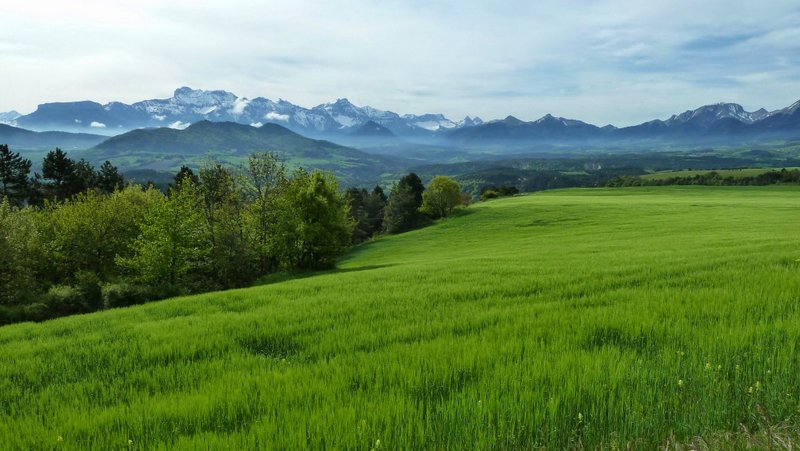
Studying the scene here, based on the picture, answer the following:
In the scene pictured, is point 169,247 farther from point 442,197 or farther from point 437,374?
point 442,197

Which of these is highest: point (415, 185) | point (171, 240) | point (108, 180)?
point (108, 180)

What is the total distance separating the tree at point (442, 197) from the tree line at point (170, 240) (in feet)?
160

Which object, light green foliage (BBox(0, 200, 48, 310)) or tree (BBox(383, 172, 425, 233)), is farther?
tree (BBox(383, 172, 425, 233))

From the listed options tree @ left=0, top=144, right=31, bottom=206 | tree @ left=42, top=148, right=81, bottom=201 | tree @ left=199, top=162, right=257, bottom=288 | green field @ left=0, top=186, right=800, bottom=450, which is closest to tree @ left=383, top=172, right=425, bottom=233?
tree @ left=199, top=162, right=257, bottom=288

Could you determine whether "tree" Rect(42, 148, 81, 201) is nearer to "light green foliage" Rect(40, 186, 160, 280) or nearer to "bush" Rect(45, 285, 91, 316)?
"light green foliage" Rect(40, 186, 160, 280)

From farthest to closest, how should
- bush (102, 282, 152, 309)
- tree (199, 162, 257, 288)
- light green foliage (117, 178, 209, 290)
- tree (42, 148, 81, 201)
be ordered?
tree (42, 148, 81, 201), tree (199, 162, 257, 288), light green foliage (117, 178, 209, 290), bush (102, 282, 152, 309)

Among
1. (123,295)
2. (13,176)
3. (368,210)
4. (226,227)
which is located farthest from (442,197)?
(13,176)

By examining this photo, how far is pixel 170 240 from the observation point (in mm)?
37094

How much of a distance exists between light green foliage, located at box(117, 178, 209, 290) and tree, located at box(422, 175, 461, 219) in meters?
63.1

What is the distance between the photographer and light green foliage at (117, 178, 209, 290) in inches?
1439

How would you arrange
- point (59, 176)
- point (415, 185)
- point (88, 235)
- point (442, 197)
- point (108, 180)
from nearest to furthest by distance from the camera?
point (88, 235)
point (59, 176)
point (108, 180)
point (442, 197)
point (415, 185)

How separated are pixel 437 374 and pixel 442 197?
93.1 metres

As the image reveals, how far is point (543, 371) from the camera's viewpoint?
5.34m

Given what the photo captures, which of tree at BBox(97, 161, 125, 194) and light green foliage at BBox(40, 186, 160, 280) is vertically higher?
tree at BBox(97, 161, 125, 194)
